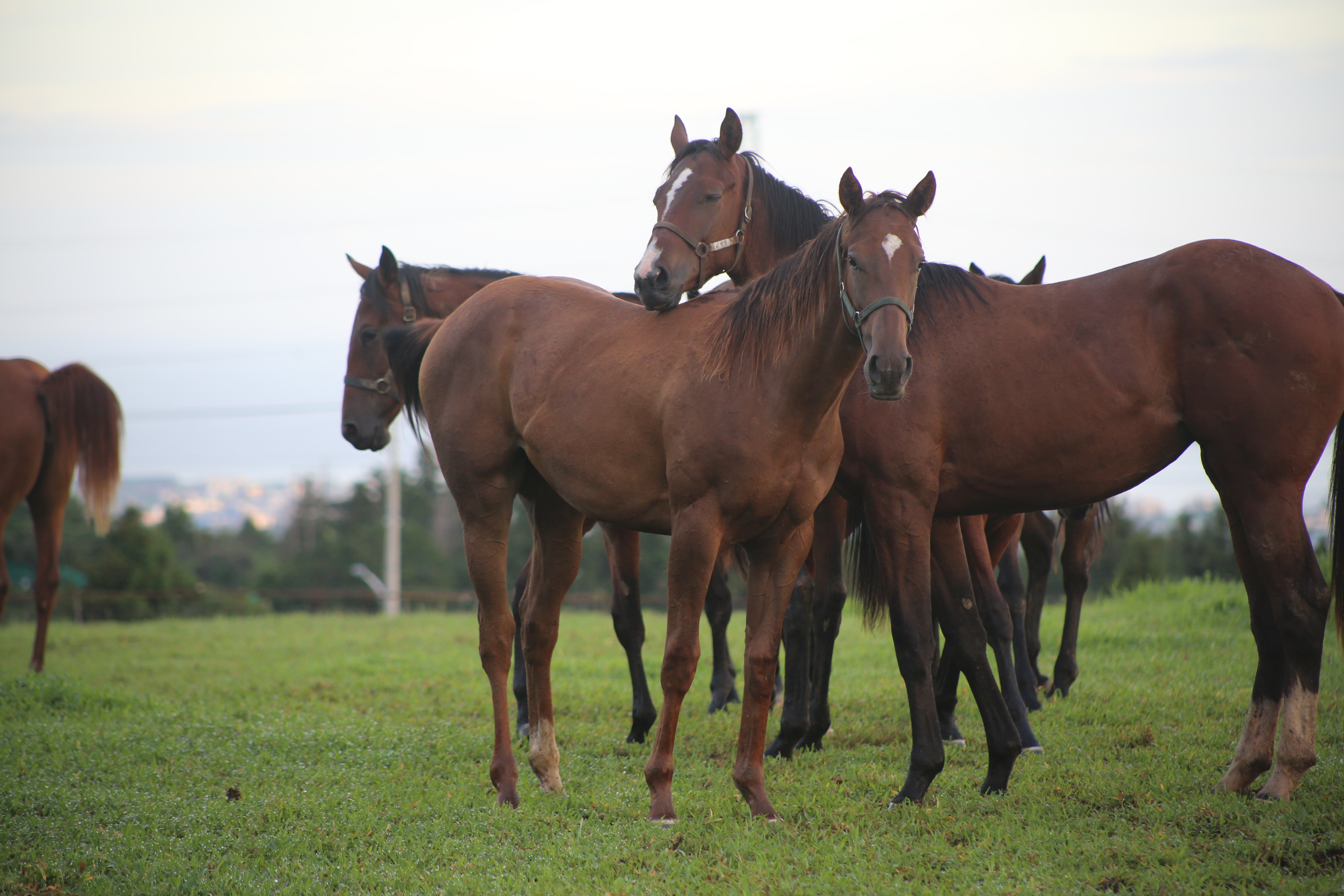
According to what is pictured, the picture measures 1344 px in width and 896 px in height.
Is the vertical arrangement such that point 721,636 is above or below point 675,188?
below

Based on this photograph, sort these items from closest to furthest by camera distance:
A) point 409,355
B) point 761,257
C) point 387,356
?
point 761,257, point 409,355, point 387,356

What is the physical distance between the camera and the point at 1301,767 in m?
3.76

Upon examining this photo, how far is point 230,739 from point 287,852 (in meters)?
2.11

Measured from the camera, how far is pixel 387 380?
22.5 feet

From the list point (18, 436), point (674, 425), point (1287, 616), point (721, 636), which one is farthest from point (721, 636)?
point (18, 436)

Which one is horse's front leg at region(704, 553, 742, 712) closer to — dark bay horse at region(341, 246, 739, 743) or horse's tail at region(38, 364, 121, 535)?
dark bay horse at region(341, 246, 739, 743)

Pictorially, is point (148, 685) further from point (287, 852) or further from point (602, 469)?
point (602, 469)

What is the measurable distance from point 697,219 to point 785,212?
63 cm

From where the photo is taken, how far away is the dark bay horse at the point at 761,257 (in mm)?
4512

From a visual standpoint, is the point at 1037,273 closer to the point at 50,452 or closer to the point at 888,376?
the point at 888,376

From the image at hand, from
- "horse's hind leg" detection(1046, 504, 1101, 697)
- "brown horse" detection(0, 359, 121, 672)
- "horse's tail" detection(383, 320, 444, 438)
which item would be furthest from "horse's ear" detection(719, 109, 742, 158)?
"brown horse" detection(0, 359, 121, 672)

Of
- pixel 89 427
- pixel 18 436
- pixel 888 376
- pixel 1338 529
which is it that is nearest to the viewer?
pixel 888 376

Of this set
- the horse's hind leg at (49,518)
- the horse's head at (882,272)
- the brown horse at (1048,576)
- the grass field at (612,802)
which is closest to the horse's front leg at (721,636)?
the grass field at (612,802)

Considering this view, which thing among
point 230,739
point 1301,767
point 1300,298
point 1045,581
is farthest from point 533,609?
point 1045,581
